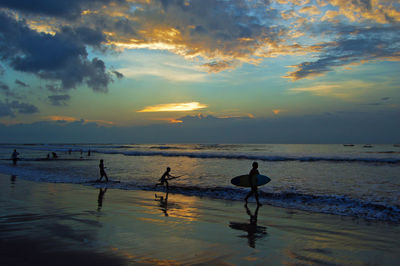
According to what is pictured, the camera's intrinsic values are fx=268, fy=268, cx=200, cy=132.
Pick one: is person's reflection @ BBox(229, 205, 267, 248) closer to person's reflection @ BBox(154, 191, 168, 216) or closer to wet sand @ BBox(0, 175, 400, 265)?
wet sand @ BBox(0, 175, 400, 265)

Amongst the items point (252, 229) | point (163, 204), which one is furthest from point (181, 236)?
point (163, 204)

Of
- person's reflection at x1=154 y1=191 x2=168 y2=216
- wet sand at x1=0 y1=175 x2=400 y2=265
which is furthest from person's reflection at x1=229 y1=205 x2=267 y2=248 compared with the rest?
person's reflection at x1=154 y1=191 x2=168 y2=216

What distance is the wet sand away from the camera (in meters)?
5.89

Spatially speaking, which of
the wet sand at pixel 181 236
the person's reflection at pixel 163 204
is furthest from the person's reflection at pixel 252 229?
the person's reflection at pixel 163 204

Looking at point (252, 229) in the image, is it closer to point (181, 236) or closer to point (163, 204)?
point (181, 236)

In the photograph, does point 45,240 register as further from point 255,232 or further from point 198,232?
point 255,232

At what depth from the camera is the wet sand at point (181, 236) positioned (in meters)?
5.89

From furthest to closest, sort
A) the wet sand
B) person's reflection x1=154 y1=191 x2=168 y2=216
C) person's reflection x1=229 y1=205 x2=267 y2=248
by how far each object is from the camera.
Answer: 1. person's reflection x1=154 y1=191 x2=168 y2=216
2. person's reflection x1=229 y1=205 x2=267 y2=248
3. the wet sand

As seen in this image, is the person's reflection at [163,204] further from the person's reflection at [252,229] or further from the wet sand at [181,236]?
the person's reflection at [252,229]

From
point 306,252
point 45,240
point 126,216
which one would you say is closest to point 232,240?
point 306,252

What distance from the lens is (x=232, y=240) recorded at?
23.5 ft

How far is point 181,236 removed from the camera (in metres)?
7.39

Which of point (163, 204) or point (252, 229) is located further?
point (163, 204)

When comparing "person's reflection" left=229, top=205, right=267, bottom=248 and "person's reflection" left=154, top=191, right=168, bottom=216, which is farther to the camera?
"person's reflection" left=154, top=191, right=168, bottom=216
